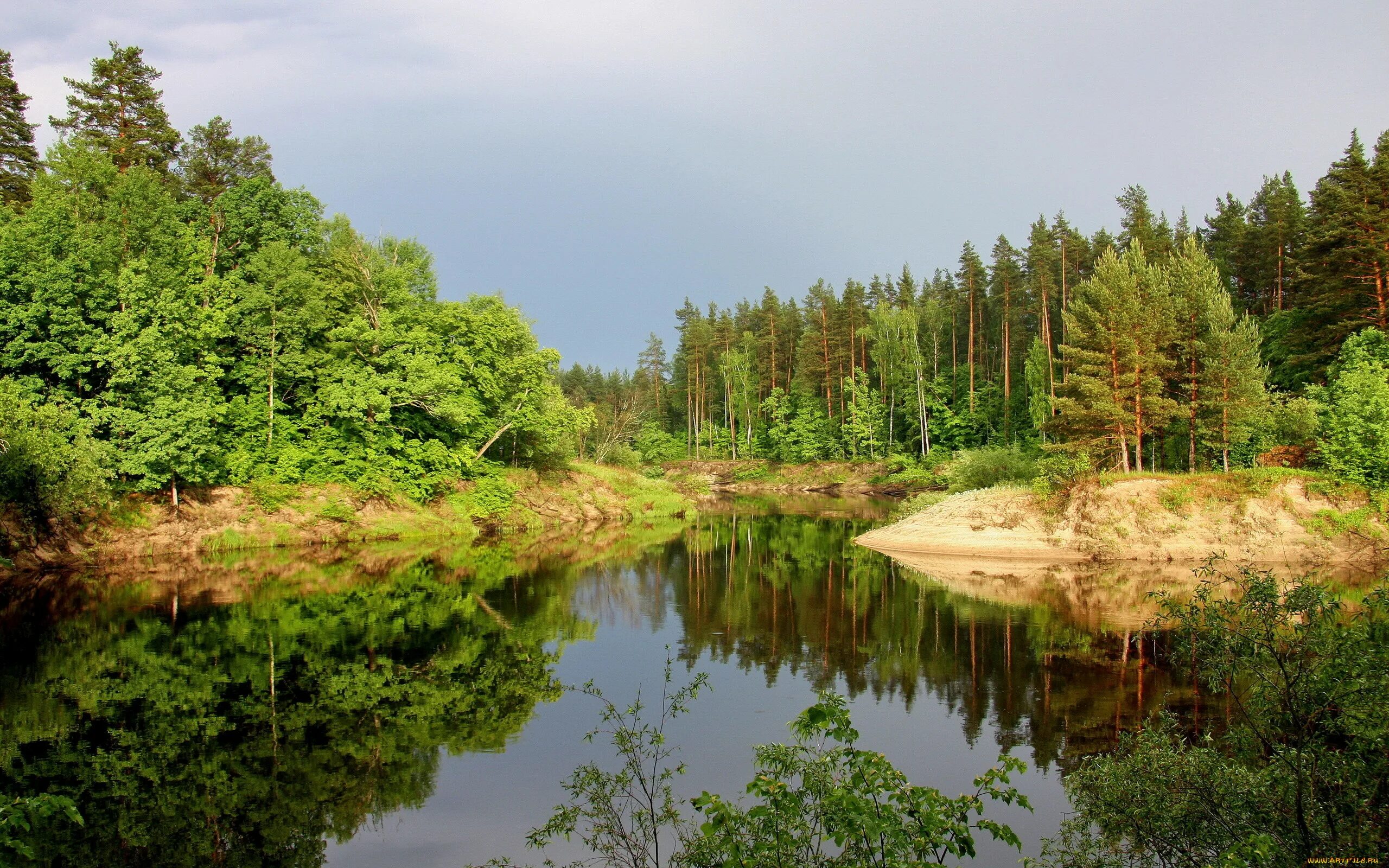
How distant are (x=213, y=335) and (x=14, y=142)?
22.0 metres

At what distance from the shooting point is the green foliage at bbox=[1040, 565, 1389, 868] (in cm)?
539

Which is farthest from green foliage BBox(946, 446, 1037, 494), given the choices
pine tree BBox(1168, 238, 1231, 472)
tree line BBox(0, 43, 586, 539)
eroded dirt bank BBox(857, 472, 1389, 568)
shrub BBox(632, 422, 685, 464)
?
shrub BBox(632, 422, 685, 464)

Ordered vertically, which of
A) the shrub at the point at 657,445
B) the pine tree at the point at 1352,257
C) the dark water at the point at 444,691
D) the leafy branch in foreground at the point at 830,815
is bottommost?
the dark water at the point at 444,691

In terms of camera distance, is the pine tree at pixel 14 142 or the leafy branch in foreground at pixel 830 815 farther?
the pine tree at pixel 14 142

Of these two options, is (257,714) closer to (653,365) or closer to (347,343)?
(347,343)

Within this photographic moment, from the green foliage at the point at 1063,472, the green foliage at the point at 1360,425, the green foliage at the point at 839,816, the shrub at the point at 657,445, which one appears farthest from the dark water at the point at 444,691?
the shrub at the point at 657,445

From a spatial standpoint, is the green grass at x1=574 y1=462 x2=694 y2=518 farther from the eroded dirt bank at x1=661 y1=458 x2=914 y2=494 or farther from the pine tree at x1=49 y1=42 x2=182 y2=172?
the pine tree at x1=49 y1=42 x2=182 y2=172

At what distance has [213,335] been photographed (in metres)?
33.5

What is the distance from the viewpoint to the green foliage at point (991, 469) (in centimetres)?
4281

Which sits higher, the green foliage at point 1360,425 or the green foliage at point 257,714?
the green foliage at point 1360,425

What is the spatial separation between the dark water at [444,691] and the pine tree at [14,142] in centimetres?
2706

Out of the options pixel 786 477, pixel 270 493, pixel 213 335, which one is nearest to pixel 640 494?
pixel 270 493

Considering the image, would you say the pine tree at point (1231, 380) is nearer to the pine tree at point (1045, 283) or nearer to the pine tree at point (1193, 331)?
the pine tree at point (1193, 331)

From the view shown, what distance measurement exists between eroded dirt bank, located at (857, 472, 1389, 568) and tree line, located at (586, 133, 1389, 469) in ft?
11.0
